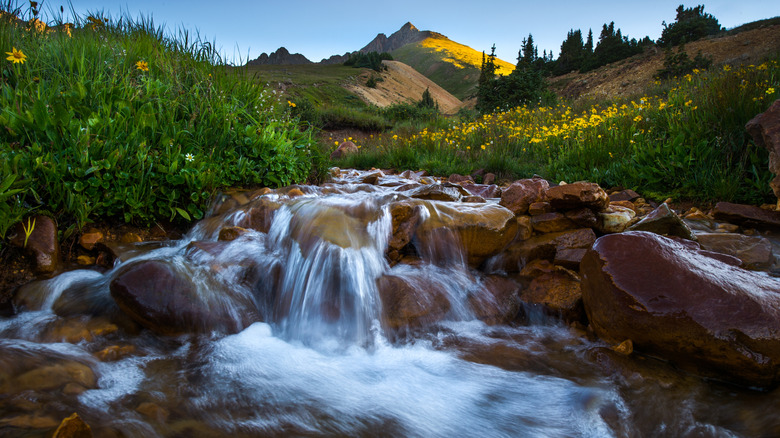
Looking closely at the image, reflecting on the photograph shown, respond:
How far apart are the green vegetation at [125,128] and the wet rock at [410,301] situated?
2.01m

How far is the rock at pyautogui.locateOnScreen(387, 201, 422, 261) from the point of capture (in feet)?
10.5

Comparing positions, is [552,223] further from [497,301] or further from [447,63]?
[447,63]

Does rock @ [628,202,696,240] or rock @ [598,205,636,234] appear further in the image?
rock @ [598,205,636,234]

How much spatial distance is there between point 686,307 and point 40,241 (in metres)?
3.98

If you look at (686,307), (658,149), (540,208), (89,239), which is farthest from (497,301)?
(658,149)

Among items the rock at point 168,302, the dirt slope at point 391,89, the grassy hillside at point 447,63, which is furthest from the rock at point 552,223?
the grassy hillside at point 447,63

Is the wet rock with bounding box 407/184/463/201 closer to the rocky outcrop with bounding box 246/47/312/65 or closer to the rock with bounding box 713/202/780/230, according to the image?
the rock with bounding box 713/202/780/230

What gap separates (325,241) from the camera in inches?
116

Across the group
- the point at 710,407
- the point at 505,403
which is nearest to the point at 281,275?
the point at 505,403

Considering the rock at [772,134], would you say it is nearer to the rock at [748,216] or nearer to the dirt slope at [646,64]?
the rock at [748,216]

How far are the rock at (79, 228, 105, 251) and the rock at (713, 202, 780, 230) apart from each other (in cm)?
560

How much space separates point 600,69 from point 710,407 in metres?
32.2

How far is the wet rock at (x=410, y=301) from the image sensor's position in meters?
2.57

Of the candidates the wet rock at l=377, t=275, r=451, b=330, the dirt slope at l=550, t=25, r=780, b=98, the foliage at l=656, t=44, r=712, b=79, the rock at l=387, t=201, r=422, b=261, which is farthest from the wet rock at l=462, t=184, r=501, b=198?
the foliage at l=656, t=44, r=712, b=79
